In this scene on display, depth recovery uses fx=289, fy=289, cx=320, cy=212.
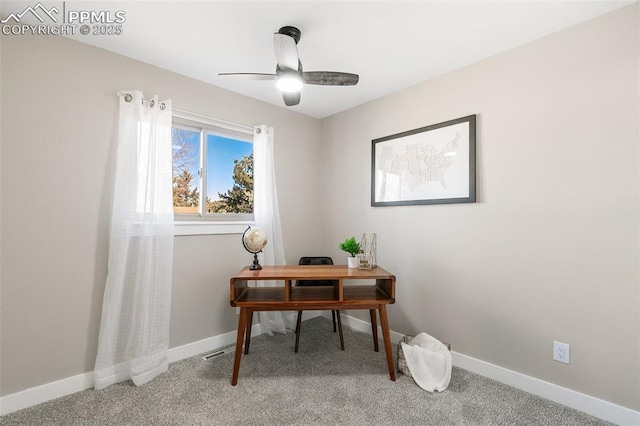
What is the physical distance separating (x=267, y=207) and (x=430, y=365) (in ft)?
6.25

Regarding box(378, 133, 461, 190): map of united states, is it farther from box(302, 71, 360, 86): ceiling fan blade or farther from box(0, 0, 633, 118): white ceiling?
box(302, 71, 360, 86): ceiling fan blade

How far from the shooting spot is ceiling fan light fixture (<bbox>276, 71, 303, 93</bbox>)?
1780mm

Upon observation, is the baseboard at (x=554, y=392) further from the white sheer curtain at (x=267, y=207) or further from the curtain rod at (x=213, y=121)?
the curtain rod at (x=213, y=121)

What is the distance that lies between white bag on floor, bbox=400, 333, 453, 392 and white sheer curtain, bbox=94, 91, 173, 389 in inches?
72.7

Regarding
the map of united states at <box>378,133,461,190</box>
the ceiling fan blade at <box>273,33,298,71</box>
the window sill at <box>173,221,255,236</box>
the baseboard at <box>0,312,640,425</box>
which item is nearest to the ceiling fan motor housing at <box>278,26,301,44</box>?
the ceiling fan blade at <box>273,33,298,71</box>

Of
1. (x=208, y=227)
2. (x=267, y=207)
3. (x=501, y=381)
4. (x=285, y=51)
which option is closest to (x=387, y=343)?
(x=501, y=381)

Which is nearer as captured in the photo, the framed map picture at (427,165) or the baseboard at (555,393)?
the baseboard at (555,393)

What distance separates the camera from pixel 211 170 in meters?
2.74

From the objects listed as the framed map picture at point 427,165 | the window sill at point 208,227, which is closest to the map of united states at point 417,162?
the framed map picture at point 427,165

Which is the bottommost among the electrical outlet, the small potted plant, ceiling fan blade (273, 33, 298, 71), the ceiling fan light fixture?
the electrical outlet

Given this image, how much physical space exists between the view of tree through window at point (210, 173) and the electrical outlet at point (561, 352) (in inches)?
105

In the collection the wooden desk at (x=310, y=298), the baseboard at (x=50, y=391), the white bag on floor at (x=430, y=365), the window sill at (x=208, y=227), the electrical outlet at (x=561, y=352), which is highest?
the window sill at (x=208, y=227)

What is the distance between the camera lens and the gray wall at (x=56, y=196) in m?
1.74

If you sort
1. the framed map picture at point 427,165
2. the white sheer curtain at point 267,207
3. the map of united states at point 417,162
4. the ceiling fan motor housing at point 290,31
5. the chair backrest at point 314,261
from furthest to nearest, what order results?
the chair backrest at point 314,261 → the white sheer curtain at point 267,207 → the map of united states at point 417,162 → the framed map picture at point 427,165 → the ceiling fan motor housing at point 290,31
